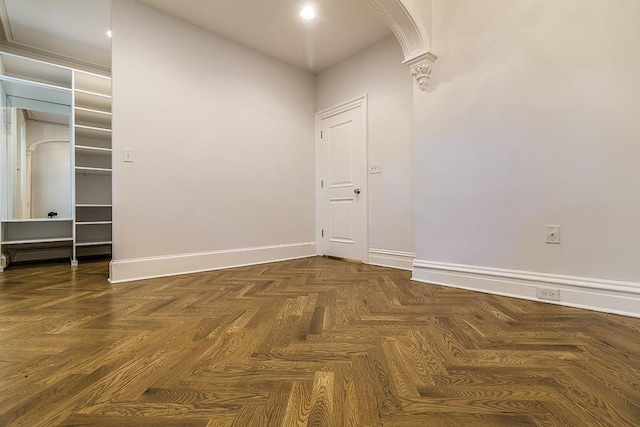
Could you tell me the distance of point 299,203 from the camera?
3857 millimetres

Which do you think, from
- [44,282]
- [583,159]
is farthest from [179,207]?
[583,159]

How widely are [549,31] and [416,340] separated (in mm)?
2167

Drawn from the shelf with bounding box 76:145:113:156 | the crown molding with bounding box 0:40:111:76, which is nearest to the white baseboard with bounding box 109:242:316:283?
the shelf with bounding box 76:145:113:156

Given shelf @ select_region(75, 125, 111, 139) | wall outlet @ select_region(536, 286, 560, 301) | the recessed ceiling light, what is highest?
the recessed ceiling light

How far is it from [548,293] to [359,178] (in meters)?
2.14

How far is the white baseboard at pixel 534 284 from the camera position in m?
1.66

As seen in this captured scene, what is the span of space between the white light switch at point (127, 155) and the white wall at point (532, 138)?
8.43ft

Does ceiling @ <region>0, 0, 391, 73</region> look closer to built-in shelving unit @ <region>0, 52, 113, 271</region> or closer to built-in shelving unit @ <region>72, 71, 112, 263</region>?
built-in shelving unit @ <region>0, 52, 113, 271</region>

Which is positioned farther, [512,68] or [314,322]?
[512,68]

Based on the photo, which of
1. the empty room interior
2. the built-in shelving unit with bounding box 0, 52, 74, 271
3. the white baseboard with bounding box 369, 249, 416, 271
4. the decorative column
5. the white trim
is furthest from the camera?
the built-in shelving unit with bounding box 0, 52, 74, 271

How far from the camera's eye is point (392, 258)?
3.17m

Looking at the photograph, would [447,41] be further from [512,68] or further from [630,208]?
[630,208]

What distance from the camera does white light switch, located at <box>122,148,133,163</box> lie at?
256 centimetres

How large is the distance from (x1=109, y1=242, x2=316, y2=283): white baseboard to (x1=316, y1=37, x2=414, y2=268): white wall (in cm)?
109
